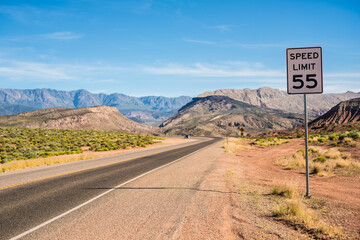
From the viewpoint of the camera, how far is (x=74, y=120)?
395 feet

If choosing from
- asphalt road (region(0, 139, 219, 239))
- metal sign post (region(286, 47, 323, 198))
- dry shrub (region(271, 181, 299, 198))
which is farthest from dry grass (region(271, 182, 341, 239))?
asphalt road (region(0, 139, 219, 239))

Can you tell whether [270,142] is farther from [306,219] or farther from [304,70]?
[306,219]

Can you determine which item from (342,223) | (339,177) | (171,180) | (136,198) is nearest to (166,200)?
(136,198)

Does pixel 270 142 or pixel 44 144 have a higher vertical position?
pixel 44 144

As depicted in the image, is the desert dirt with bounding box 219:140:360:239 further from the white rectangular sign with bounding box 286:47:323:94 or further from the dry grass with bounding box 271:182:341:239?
the white rectangular sign with bounding box 286:47:323:94

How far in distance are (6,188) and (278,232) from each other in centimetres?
945

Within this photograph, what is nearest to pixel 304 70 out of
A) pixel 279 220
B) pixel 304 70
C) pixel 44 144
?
pixel 304 70

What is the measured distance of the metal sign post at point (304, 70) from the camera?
22.8ft

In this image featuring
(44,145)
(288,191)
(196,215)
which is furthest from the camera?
(44,145)

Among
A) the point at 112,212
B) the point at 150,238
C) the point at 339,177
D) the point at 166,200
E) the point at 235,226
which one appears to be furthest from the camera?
the point at 339,177

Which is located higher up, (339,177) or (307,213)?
(307,213)

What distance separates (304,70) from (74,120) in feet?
411

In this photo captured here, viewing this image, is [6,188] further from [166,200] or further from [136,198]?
[166,200]

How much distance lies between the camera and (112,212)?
21.3 ft
